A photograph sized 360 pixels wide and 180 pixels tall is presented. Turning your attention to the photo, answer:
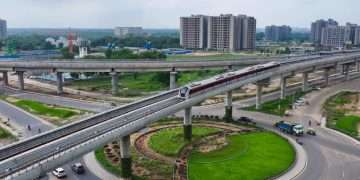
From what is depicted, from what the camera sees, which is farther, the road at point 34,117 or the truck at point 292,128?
the truck at point 292,128

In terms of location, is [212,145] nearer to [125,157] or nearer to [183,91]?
[183,91]

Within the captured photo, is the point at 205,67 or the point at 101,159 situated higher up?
the point at 205,67

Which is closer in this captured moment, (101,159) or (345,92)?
(101,159)

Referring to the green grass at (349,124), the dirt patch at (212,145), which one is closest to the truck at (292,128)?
the green grass at (349,124)

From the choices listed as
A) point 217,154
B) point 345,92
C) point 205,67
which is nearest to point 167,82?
point 205,67

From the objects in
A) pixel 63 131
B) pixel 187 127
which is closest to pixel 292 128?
pixel 187 127

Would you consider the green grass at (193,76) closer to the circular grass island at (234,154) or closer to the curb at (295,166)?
the circular grass island at (234,154)

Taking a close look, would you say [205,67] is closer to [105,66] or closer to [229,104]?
[105,66]
